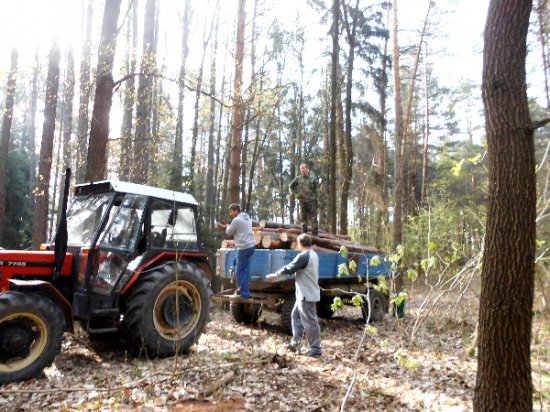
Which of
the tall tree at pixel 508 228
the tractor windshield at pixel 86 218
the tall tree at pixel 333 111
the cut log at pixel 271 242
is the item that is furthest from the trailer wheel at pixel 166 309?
the tall tree at pixel 333 111

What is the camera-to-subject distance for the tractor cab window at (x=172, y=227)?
6.37 metres

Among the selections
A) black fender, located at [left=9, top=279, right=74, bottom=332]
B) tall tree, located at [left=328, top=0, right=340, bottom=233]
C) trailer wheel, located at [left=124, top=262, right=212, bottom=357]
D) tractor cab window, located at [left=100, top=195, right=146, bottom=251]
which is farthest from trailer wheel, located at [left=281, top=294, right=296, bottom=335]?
tall tree, located at [left=328, top=0, right=340, bottom=233]

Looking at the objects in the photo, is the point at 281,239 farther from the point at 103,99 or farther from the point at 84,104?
the point at 84,104

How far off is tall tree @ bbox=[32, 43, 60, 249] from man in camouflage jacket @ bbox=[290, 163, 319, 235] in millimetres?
6812

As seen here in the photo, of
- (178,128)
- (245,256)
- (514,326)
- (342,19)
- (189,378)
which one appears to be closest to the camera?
(514,326)

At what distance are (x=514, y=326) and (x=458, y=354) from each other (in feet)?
13.9

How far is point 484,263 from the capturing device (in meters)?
3.57

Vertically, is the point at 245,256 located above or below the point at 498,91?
below

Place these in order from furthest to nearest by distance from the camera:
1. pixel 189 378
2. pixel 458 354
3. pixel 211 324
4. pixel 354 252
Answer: pixel 354 252
pixel 211 324
pixel 458 354
pixel 189 378

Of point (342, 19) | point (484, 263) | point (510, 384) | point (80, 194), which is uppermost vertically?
point (342, 19)

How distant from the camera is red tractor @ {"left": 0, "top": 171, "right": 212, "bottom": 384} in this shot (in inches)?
201

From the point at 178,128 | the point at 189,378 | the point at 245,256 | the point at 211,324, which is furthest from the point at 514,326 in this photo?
the point at 178,128

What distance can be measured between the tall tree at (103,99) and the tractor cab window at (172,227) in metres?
3.15

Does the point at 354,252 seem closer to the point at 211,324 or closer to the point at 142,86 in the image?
the point at 211,324
